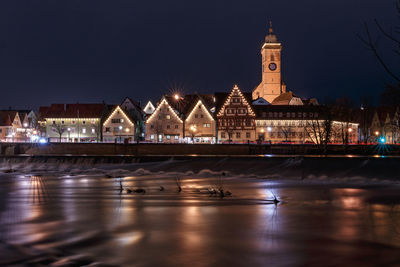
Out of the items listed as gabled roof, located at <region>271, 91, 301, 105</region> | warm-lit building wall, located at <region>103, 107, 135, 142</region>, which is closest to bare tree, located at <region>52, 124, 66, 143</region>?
warm-lit building wall, located at <region>103, 107, 135, 142</region>

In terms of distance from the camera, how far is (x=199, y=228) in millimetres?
17062

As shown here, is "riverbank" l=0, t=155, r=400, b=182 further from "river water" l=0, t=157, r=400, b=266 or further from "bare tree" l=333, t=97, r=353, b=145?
"bare tree" l=333, t=97, r=353, b=145

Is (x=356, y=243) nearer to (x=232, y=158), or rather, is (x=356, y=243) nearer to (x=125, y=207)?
(x=125, y=207)

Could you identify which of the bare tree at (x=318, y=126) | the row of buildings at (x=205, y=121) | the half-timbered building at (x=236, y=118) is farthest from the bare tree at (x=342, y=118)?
the half-timbered building at (x=236, y=118)

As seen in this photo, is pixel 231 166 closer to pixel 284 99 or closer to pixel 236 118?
pixel 236 118

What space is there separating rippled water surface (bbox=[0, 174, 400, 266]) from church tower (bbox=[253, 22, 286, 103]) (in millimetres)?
104365

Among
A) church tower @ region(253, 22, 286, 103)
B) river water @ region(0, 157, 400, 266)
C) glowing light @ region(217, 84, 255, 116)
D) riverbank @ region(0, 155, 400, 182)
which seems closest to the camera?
river water @ region(0, 157, 400, 266)

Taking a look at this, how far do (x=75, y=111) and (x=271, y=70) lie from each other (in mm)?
63583

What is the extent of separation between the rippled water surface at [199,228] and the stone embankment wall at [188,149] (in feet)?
109

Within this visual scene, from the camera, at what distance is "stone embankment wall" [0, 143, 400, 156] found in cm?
6231

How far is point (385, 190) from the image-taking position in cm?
3025

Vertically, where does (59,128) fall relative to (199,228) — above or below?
above

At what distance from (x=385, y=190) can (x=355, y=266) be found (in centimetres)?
2030

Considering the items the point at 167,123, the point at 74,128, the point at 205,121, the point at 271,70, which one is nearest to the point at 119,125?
the point at 167,123
